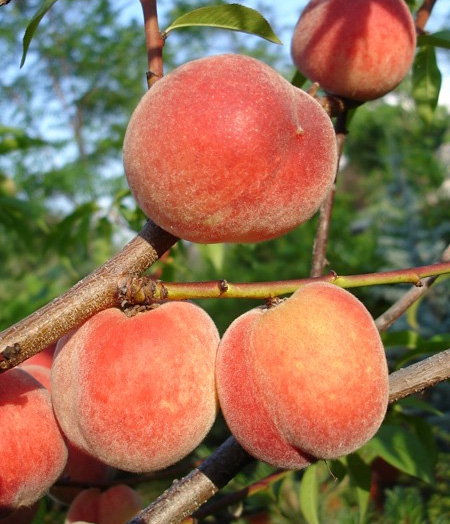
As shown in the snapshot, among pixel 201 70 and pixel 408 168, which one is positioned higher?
pixel 201 70

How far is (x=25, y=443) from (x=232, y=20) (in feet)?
1.56

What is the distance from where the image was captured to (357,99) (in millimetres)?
791

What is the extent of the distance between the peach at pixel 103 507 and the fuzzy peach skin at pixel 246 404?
0.39m

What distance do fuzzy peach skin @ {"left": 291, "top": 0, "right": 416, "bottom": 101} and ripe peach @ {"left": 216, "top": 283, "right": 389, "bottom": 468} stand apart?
356 mm

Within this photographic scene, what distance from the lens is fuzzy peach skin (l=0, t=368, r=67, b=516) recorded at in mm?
571

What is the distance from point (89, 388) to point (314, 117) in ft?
1.00

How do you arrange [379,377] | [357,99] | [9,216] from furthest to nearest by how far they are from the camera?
[9,216], [357,99], [379,377]

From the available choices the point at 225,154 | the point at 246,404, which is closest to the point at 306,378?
the point at 246,404

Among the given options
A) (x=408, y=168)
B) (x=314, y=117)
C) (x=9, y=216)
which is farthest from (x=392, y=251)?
(x=314, y=117)

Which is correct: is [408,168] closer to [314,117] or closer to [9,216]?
[9,216]

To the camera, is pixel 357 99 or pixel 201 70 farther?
pixel 357 99

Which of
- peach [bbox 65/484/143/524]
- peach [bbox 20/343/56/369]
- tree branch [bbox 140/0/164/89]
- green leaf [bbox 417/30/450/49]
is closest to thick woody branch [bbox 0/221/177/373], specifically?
tree branch [bbox 140/0/164/89]

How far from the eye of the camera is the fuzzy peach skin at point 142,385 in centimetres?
50

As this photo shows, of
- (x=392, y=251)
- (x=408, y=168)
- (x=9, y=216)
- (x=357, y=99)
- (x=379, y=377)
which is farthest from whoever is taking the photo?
(x=408, y=168)
